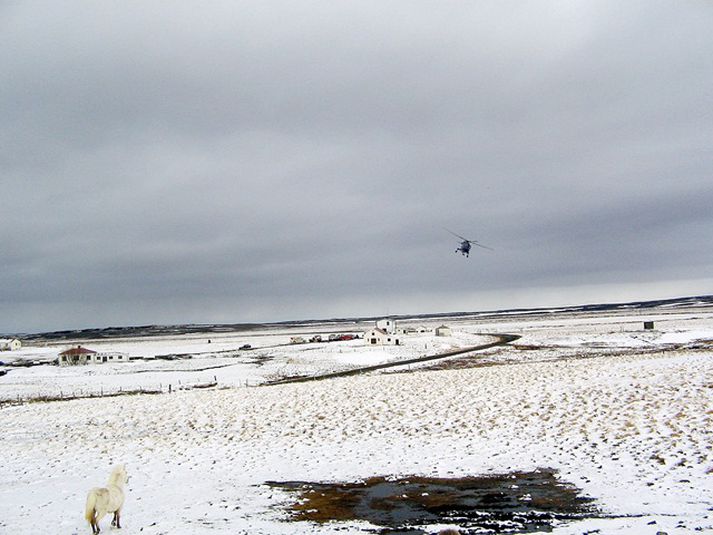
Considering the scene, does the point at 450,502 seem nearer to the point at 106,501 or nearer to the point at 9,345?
the point at 106,501

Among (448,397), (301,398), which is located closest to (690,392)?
(448,397)

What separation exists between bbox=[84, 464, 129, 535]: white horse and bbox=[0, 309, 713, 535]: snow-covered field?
0.53m

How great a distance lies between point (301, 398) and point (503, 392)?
9888mm

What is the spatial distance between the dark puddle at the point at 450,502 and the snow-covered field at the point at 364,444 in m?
0.45

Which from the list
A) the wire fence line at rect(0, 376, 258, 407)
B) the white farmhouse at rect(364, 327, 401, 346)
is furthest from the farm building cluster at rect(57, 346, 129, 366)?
the white farmhouse at rect(364, 327, 401, 346)

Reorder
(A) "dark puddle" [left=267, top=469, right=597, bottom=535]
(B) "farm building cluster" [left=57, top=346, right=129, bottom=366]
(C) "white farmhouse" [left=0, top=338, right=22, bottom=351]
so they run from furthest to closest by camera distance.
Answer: (C) "white farmhouse" [left=0, top=338, right=22, bottom=351], (B) "farm building cluster" [left=57, top=346, right=129, bottom=366], (A) "dark puddle" [left=267, top=469, right=597, bottom=535]

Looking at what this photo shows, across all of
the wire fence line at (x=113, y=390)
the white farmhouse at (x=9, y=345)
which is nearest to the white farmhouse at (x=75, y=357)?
the wire fence line at (x=113, y=390)

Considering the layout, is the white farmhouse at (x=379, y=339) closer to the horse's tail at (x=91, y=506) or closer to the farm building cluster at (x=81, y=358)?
the farm building cluster at (x=81, y=358)

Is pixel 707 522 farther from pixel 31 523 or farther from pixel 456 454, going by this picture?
pixel 31 523

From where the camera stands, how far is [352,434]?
18.4 m

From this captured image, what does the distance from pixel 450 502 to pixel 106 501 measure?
705cm

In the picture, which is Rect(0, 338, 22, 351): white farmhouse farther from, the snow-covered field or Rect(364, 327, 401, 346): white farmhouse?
the snow-covered field

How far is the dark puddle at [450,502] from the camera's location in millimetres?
10016

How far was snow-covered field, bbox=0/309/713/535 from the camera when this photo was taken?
10812 mm
